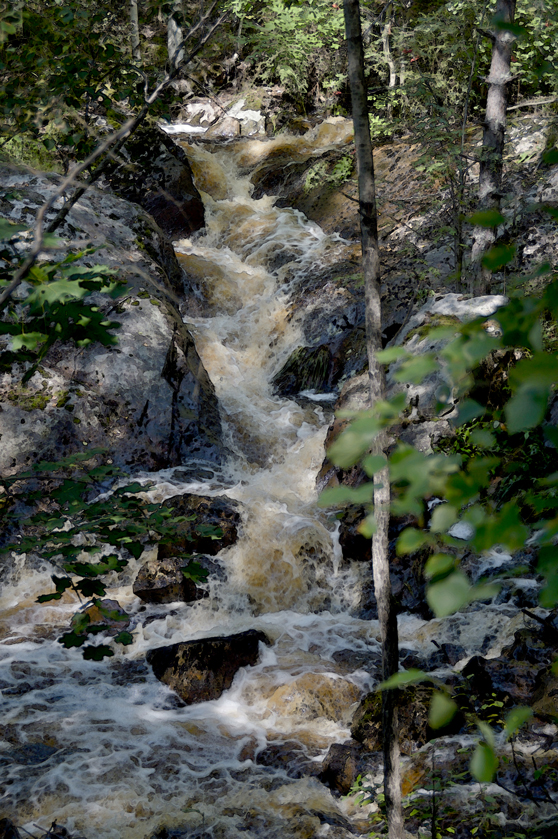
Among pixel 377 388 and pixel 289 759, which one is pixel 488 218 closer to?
pixel 377 388

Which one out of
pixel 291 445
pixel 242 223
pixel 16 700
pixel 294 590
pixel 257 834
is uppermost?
pixel 242 223

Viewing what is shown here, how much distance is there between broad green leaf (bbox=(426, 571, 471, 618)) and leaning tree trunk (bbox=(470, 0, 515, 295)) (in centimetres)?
700

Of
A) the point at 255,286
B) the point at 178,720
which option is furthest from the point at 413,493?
the point at 255,286

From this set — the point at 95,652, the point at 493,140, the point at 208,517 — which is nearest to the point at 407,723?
the point at 95,652

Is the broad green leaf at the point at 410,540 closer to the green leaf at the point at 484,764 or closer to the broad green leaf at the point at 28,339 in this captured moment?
the green leaf at the point at 484,764

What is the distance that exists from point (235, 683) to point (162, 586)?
5.19ft

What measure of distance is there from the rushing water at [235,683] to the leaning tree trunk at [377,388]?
3.97 feet

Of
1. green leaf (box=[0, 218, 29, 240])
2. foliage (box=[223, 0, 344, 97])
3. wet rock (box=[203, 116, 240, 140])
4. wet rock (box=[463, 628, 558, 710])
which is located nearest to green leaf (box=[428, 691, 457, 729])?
green leaf (box=[0, 218, 29, 240])

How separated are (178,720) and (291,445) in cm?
462

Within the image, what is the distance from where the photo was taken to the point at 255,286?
1172 cm

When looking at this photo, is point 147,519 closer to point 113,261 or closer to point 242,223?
point 113,261

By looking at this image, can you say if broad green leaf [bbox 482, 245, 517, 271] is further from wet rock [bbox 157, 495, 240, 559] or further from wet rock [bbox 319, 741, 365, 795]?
wet rock [bbox 157, 495, 240, 559]

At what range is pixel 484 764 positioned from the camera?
93 cm

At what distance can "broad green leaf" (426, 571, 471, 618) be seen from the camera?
2.82 feet
